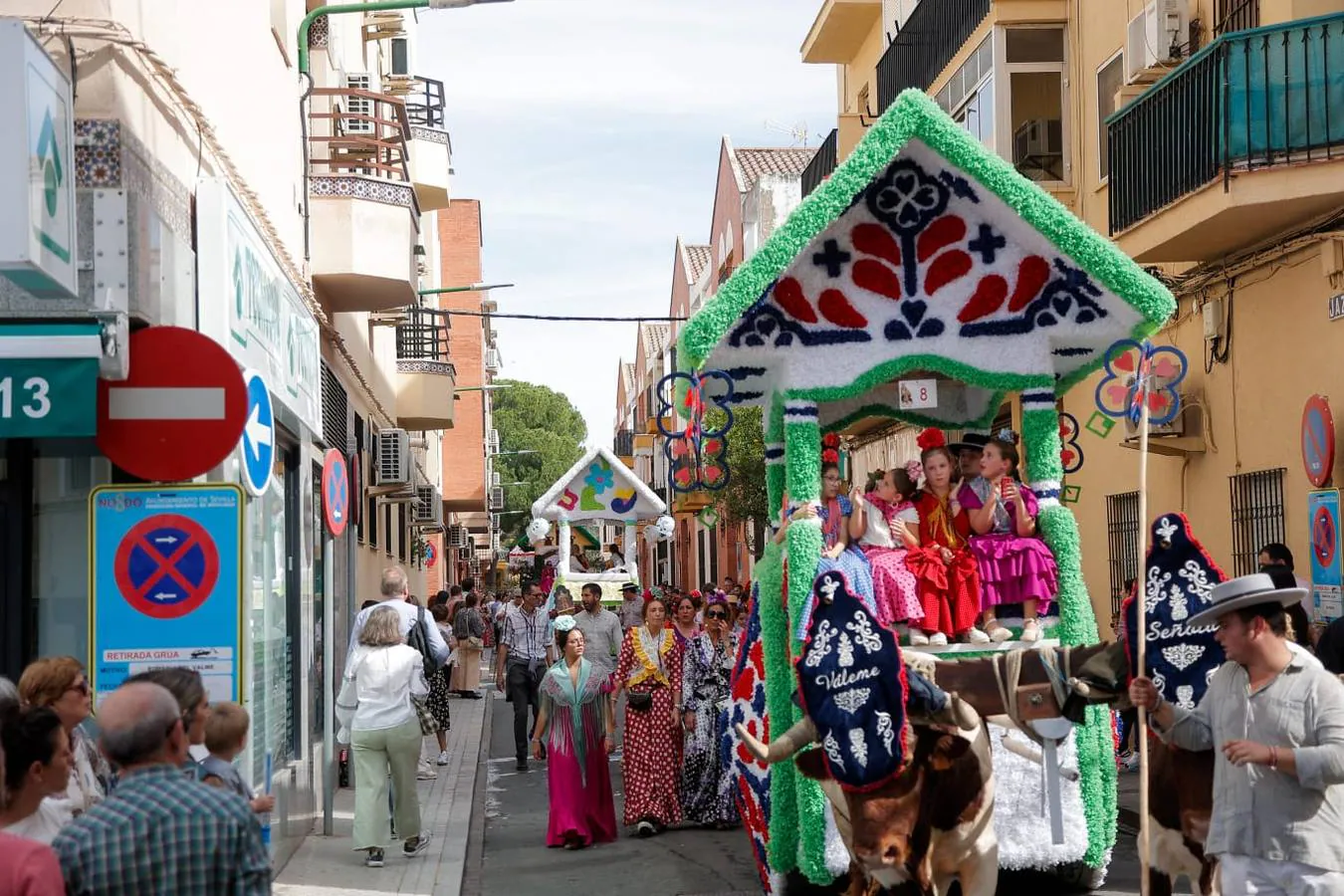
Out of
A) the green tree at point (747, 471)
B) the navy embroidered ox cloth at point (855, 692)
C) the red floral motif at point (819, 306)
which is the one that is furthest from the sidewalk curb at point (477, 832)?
the green tree at point (747, 471)

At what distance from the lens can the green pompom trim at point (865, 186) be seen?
402 inches

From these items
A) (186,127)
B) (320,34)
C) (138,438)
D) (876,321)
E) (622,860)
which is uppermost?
(320,34)

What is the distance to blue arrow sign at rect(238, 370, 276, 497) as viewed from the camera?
8758mm

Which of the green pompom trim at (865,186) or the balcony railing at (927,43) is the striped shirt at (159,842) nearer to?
the green pompom trim at (865,186)

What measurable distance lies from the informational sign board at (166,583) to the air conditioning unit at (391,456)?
665 inches

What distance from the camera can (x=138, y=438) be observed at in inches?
324

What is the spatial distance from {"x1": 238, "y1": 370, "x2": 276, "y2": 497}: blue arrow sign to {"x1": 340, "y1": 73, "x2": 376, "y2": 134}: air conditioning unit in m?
10.00

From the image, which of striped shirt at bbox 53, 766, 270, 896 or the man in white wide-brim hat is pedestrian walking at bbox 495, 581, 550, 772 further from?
striped shirt at bbox 53, 766, 270, 896

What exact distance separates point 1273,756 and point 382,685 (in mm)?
7791

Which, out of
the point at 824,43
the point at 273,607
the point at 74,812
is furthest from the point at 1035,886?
the point at 824,43

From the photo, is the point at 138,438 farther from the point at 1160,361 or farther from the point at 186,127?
the point at 1160,361

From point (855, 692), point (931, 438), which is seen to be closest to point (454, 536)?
point (931, 438)

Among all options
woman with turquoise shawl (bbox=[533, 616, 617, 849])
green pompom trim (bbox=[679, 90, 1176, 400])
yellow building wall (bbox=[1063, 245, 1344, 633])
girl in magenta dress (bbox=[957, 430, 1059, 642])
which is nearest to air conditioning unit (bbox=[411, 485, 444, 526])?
yellow building wall (bbox=[1063, 245, 1344, 633])

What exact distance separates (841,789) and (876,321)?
3.61m
